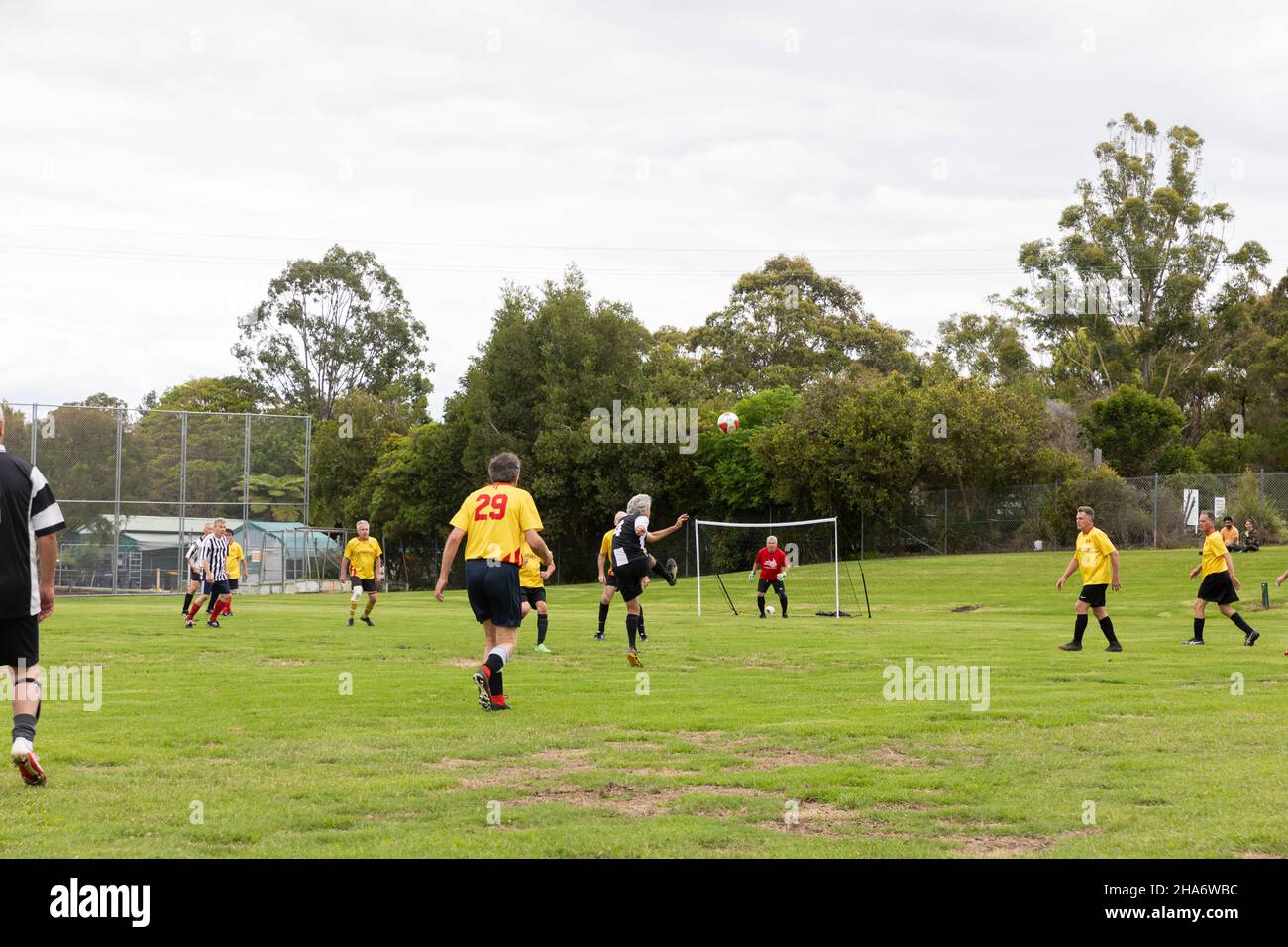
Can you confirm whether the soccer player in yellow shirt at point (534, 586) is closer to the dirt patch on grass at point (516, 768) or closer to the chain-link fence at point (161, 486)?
the dirt patch on grass at point (516, 768)

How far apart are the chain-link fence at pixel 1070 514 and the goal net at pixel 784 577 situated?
1769 mm

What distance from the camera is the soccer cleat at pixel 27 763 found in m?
7.20

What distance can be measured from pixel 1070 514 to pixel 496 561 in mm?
37072

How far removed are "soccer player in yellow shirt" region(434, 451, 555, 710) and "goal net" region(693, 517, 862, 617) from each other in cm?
1851

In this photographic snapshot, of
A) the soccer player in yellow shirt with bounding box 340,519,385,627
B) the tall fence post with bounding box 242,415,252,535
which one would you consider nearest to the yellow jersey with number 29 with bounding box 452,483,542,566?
the soccer player in yellow shirt with bounding box 340,519,385,627

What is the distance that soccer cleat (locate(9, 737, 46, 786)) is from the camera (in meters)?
7.20

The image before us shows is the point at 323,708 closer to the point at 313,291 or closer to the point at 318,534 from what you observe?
the point at 318,534

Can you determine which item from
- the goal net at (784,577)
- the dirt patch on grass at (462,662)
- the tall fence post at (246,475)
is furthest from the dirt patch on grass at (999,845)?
the tall fence post at (246,475)

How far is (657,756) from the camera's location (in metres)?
8.58

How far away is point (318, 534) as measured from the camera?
5041 cm

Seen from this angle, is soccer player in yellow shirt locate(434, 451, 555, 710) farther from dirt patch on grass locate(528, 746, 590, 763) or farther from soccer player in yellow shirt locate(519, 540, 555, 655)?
soccer player in yellow shirt locate(519, 540, 555, 655)

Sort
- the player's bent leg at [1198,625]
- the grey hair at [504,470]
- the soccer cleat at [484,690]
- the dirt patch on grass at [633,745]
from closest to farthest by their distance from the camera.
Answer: the dirt patch on grass at [633,745] → the soccer cleat at [484,690] → the grey hair at [504,470] → the player's bent leg at [1198,625]
